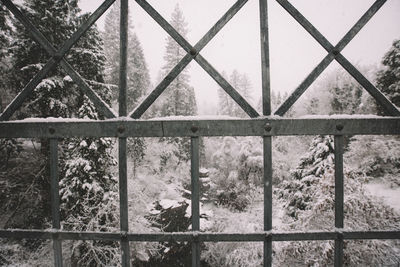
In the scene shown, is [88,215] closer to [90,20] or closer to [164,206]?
[164,206]

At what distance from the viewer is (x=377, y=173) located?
1698 centimetres

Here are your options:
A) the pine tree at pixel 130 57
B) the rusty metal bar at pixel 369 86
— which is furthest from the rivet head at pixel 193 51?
the pine tree at pixel 130 57

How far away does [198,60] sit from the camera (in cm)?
164

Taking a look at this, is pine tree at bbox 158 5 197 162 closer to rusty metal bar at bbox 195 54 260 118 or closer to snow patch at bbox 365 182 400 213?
snow patch at bbox 365 182 400 213

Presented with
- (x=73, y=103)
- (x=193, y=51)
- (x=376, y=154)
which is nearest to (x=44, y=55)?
(x=73, y=103)

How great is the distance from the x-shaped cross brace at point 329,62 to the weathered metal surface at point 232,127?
118 mm

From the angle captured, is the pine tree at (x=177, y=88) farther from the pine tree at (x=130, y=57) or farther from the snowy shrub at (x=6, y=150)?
the snowy shrub at (x=6, y=150)

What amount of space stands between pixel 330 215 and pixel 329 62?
896 cm

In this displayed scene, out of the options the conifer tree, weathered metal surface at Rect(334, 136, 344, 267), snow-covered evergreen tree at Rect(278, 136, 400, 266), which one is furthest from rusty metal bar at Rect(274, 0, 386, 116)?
the conifer tree

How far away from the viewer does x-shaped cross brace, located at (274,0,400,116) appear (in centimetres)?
162

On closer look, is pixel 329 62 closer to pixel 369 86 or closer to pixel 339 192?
pixel 369 86

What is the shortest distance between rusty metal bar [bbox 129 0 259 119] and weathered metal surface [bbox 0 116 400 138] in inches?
4.3

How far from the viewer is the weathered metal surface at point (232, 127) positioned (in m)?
1.59

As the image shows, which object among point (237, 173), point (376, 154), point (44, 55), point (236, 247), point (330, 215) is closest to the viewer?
point (330, 215)
